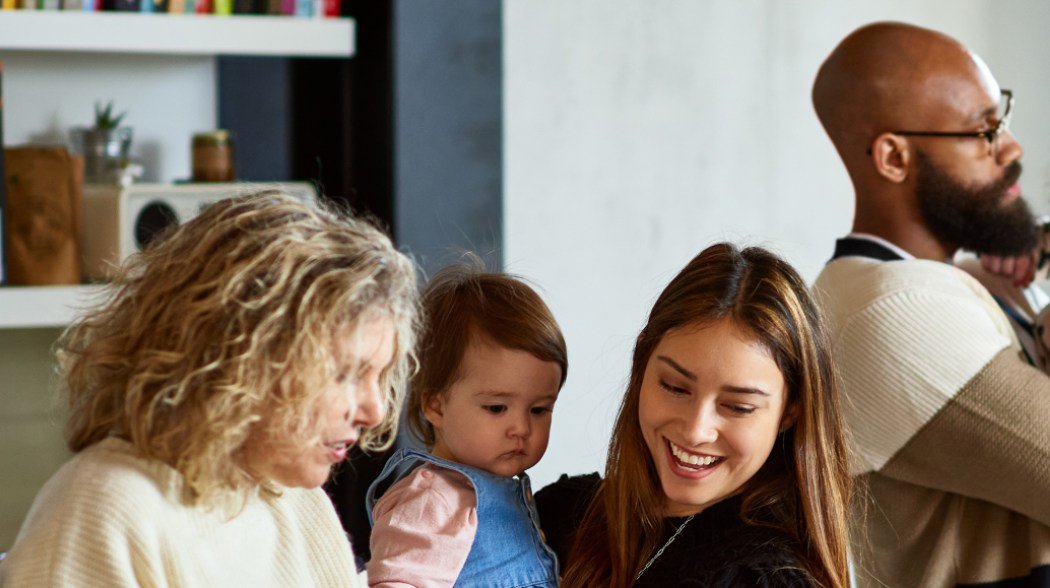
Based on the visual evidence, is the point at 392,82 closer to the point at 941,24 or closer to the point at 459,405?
the point at 459,405

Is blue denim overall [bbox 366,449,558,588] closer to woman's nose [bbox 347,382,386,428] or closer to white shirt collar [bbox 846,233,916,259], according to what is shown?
woman's nose [bbox 347,382,386,428]

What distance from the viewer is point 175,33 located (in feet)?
8.20

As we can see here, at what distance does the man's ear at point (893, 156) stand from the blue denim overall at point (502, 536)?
3.23 ft

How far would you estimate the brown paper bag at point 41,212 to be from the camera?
2.44 metres

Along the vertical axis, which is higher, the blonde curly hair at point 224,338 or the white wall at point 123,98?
the white wall at point 123,98

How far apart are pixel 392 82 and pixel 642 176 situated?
0.82m

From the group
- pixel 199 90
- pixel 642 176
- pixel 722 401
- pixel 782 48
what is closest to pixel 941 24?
pixel 782 48

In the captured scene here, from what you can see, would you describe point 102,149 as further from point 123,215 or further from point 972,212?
point 972,212

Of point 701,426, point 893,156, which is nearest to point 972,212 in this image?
point 893,156

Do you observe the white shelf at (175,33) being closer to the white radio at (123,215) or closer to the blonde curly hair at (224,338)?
the white radio at (123,215)

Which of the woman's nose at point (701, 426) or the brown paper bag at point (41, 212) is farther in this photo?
the brown paper bag at point (41, 212)

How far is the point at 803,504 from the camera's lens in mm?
1363

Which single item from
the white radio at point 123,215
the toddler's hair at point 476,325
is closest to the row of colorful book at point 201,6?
the white radio at point 123,215

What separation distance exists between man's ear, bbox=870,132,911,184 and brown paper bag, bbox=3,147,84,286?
5.33ft
